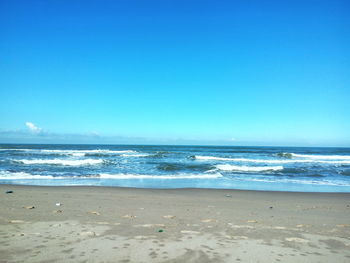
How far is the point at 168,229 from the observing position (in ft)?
Result: 17.4

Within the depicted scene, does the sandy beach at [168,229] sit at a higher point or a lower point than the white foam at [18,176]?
higher

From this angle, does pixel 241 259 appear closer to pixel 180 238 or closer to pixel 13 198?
pixel 180 238

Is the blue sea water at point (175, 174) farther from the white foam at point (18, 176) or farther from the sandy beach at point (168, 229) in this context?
the sandy beach at point (168, 229)

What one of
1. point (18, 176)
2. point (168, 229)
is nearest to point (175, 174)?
point (18, 176)

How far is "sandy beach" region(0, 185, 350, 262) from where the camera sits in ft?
13.1

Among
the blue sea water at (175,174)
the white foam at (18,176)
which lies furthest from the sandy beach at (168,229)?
the white foam at (18,176)

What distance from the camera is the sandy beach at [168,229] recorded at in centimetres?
399

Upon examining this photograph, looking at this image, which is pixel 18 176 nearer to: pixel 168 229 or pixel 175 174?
pixel 175 174

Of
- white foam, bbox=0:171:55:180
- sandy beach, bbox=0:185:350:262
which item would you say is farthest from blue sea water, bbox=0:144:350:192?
sandy beach, bbox=0:185:350:262

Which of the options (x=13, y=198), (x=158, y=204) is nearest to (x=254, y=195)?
(x=158, y=204)

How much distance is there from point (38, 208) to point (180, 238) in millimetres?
4546

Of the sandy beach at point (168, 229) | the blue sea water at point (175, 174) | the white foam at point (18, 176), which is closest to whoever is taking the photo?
the sandy beach at point (168, 229)

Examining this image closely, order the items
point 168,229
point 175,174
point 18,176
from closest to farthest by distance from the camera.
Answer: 1. point 168,229
2. point 18,176
3. point 175,174

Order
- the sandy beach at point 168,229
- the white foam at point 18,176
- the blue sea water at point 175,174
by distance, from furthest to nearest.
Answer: the white foam at point 18,176
the blue sea water at point 175,174
the sandy beach at point 168,229
